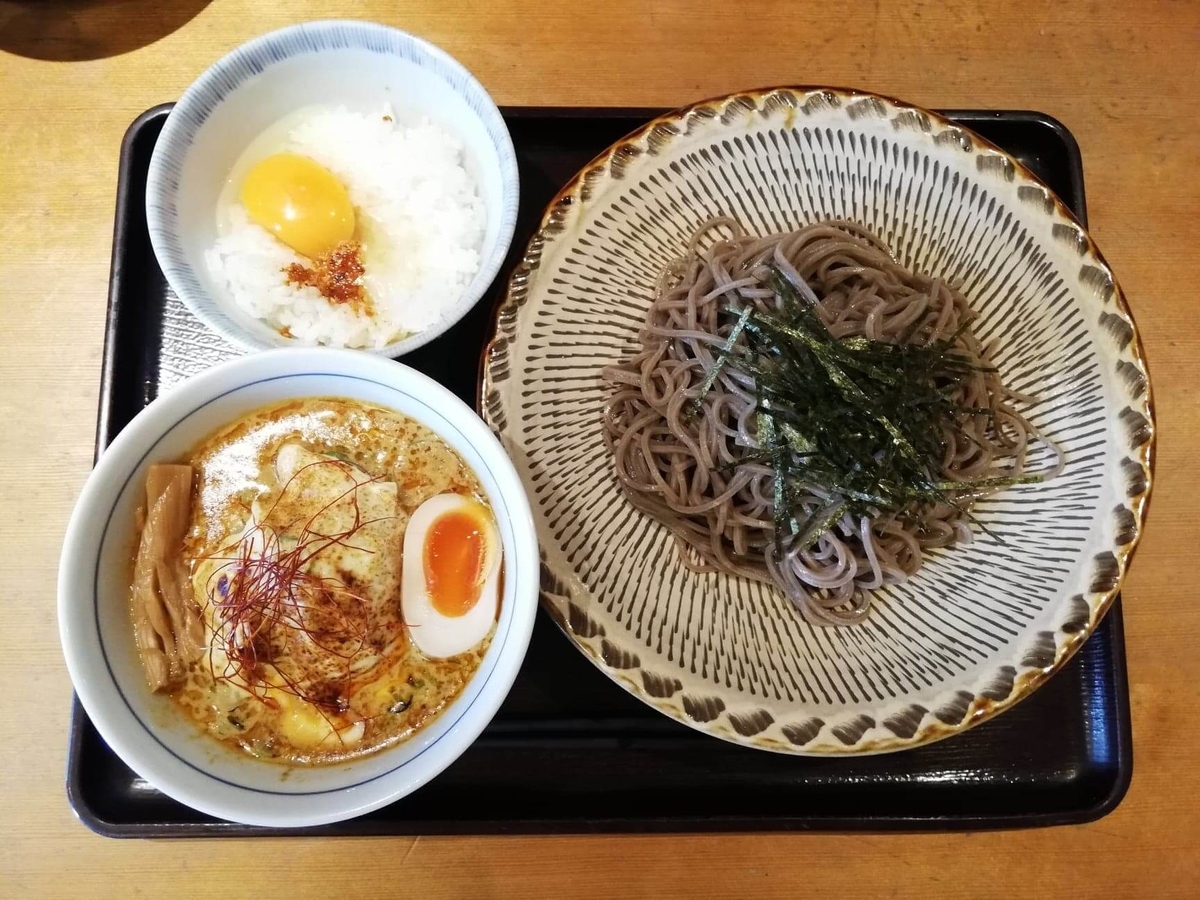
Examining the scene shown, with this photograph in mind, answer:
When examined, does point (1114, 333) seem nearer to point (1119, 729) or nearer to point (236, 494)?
point (1119, 729)

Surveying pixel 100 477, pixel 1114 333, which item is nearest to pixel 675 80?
pixel 1114 333

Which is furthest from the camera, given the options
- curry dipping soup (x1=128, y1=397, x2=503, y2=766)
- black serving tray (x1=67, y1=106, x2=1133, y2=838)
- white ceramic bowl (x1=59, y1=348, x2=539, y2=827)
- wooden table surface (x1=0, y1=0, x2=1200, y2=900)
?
wooden table surface (x1=0, y1=0, x2=1200, y2=900)

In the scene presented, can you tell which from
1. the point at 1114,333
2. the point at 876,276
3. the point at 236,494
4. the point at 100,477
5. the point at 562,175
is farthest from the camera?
the point at 562,175

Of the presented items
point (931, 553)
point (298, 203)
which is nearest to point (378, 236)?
point (298, 203)

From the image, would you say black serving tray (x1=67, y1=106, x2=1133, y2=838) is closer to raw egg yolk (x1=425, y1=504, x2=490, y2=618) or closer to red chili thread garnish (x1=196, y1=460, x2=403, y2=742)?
raw egg yolk (x1=425, y1=504, x2=490, y2=618)

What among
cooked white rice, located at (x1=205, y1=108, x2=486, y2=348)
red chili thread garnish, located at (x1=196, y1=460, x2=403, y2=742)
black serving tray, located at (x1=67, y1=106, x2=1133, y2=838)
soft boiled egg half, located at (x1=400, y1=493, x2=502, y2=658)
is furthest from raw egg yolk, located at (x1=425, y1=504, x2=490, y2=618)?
cooked white rice, located at (x1=205, y1=108, x2=486, y2=348)
